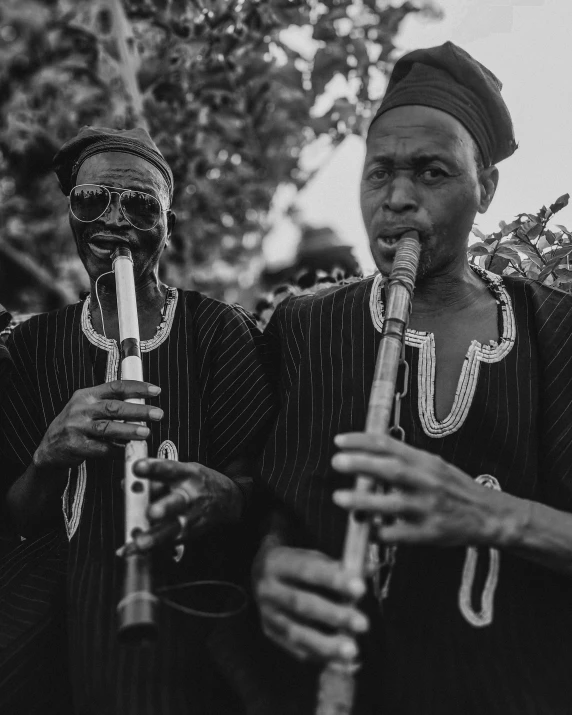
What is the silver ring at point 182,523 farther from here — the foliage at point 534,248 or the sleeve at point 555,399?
the foliage at point 534,248

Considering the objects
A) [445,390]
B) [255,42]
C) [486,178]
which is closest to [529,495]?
[445,390]

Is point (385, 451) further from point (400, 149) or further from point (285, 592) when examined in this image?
point (400, 149)

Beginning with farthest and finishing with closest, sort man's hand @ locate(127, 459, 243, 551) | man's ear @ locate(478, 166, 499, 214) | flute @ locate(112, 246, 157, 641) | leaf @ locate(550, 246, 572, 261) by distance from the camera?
leaf @ locate(550, 246, 572, 261), man's ear @ locate(478, 166, 499, 214), man's hand @ locate(127, 459, 243, 551), flute @ locate(112, 246, 157, 641)

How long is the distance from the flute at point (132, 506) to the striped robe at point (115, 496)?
227mm

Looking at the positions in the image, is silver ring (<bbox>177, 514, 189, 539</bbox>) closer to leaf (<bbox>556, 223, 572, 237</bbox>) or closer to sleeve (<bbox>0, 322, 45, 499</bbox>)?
sleeve (<bbox>0, 322, 45, 499</bbox>)

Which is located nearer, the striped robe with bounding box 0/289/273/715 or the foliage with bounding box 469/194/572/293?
the striped robe with bounding box 0/289/273/715

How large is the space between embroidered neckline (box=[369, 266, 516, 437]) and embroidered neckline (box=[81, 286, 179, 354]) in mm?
765

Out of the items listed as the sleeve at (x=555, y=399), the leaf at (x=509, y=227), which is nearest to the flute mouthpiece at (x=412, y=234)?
the sleeve at (x=555, y=399)

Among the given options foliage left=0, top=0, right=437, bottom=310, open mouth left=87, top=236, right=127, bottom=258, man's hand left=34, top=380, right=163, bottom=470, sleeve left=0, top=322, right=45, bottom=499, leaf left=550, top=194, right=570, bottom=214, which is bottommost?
man's hand left=34, top=380, right=163, bottom=470

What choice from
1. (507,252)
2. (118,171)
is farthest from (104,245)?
(507,252)

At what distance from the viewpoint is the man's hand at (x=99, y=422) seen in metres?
2.15

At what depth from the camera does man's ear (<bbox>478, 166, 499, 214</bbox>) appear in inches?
101

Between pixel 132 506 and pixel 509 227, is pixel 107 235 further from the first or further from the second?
pixel 509 227

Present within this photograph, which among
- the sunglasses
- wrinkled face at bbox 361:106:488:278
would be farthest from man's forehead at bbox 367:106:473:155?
the sunglasses
